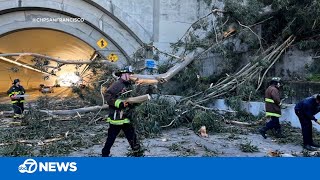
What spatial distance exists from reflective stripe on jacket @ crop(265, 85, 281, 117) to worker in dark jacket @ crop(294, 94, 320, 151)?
724mm

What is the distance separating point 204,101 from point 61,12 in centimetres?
780

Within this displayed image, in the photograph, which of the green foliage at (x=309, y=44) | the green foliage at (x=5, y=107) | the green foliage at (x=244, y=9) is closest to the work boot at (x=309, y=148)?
the green foliage at (x=309, y=44)

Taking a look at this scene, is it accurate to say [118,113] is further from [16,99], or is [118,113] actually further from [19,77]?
[19,77]

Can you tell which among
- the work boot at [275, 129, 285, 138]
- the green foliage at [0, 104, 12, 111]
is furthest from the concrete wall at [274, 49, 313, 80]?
the green foliage at [0, 104, 12, 111]

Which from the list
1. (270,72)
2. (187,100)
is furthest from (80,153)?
(270,72)

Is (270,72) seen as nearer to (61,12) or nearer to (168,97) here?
(168,97)

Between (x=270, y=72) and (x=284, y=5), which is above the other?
(x=284, y=5)

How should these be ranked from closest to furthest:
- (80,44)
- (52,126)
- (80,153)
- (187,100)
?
1. (80,153)
2. (52,126)
3. (187,100)
4. (80,44)

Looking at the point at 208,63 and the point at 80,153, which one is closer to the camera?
the point at 80,153

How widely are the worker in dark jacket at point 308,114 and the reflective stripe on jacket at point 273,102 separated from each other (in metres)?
0.72

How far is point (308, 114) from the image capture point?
6520 millimetres

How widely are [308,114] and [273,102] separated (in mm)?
1093

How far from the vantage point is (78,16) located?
46.1 ft

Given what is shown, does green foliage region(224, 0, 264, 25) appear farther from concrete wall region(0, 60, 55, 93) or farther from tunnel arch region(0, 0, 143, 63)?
concrete wall region(0, 60, 55, 93)
